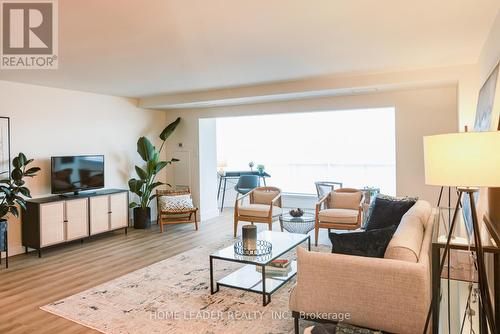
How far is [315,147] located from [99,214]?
538cm

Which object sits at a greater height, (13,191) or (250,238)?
(13,191)

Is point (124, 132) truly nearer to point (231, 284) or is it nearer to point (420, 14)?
point (231, 284)

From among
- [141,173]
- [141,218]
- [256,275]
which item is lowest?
[256,275]

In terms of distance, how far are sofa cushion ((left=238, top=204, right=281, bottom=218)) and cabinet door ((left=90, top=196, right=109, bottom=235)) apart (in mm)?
2163

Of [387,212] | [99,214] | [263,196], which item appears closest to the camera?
[387,212]

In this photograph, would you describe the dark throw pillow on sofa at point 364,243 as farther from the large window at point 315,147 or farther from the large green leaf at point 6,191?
the large window at point 315,147

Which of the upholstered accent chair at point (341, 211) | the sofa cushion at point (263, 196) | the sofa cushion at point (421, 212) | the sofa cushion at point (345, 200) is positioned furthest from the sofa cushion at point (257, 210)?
the sofa cushion at point (421, 212)

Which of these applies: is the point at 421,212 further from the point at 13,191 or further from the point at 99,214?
the point at 13,191

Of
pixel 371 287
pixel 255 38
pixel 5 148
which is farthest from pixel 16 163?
pixel 371 287

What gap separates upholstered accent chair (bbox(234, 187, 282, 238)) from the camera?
18.1 feet

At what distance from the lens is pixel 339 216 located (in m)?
5.00

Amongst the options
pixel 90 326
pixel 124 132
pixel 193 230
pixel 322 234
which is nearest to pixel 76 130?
pixel 124 132

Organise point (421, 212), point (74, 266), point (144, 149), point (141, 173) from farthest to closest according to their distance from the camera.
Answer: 1. point (144, 149)
2. point (141, 173)
3. point (74, 266)
4. point (421, 212)

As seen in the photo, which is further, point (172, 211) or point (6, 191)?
point (172, 211)
